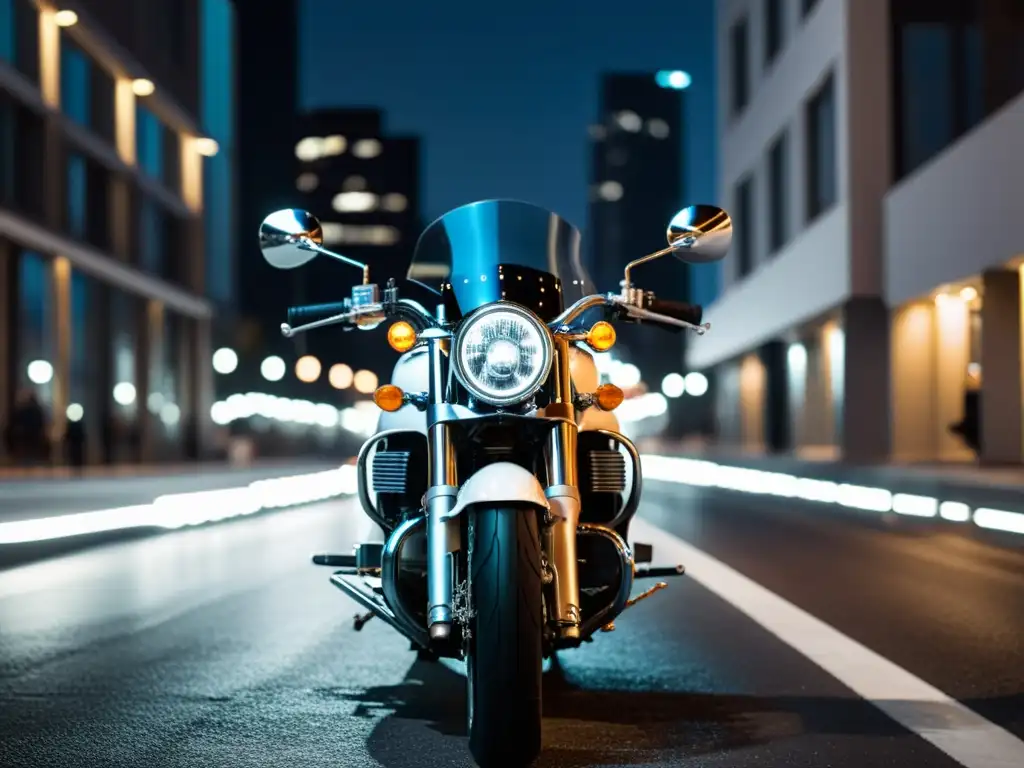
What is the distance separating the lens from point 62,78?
36.8 metres

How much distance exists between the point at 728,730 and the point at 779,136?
38.8 meters

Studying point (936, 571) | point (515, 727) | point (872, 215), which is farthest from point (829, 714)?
point (872, 215)

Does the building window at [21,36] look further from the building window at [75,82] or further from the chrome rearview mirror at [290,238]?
the chrome rearview mirror at [290,238]

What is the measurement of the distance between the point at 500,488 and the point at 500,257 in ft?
3.91

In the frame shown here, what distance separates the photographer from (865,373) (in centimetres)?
3400

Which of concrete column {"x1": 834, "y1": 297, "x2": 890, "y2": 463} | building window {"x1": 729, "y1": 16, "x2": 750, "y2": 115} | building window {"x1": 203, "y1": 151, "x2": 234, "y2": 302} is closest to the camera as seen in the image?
concrete column {"x1": 834, "y1": 297, "x2": 890, "y2": 463}

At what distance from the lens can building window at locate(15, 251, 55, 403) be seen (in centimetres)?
3309

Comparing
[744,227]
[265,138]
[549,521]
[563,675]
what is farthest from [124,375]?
[265,138]

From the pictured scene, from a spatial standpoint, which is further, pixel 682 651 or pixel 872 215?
pixel 872 215

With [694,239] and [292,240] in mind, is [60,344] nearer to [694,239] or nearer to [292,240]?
[292,240]

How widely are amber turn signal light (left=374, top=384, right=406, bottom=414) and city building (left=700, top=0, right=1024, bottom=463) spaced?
1948 cm

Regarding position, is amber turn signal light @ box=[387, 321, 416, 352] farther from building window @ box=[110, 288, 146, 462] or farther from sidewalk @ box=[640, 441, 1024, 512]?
building window @ box=[110, 288, 146, 462]

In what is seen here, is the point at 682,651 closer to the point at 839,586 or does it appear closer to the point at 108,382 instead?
the point at 839,586

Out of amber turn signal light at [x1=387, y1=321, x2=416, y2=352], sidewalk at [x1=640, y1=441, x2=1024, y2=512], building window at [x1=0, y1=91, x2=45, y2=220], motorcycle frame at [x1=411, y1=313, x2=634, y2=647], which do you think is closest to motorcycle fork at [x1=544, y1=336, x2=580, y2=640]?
motorcycle frame at [x1=411, y1=313, x2=634, y2=647]
